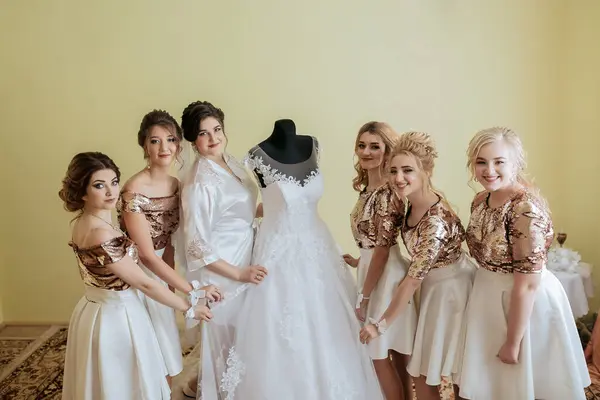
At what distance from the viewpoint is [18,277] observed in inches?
153

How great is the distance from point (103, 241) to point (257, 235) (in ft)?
2.23

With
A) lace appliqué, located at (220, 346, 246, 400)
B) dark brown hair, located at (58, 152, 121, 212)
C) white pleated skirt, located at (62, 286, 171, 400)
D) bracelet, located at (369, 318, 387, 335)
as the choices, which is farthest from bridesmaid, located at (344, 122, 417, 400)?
dark brown hair, located at (58, 152, 121, 212)

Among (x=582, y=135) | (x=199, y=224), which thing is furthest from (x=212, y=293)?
(x=582, y=135)

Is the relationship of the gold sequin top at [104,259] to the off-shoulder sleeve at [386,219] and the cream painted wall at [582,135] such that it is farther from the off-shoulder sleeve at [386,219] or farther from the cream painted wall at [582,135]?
the cream painted wall at [582,135]

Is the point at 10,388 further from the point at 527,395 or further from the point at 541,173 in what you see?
the point at 541,173

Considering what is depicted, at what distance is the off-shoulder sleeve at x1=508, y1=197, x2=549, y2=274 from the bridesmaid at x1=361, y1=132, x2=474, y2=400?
24 centimetres

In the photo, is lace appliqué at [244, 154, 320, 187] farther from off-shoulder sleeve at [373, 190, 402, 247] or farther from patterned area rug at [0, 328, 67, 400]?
patterned area rug at [0, 328, 67, 400]

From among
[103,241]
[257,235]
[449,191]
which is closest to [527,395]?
[257,235]

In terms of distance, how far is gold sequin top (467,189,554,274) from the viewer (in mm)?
1795

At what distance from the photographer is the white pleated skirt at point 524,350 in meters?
1.89

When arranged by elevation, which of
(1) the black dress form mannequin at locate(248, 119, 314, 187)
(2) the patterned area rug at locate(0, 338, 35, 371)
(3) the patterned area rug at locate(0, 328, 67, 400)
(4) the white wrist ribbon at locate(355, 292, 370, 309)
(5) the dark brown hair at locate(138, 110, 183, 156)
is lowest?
(3) the patterned area rug at locate(0, 328, 67, 400)

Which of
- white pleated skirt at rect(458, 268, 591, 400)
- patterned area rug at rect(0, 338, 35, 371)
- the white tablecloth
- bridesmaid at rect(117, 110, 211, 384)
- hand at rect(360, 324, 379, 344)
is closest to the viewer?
white pleated skirt at rect(458, 268, 591, 400)

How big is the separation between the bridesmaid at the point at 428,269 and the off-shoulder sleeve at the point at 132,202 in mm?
1018

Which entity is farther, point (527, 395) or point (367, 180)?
point (367, 180)
